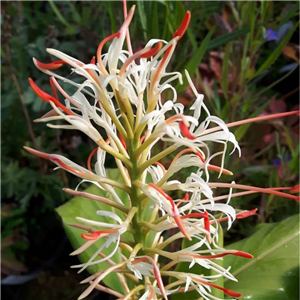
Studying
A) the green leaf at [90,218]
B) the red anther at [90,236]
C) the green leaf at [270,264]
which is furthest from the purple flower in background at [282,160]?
the red anther at [90,236]

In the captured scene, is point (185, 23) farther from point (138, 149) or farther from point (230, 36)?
point (230, 36)

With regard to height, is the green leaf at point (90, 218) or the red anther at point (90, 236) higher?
the red anther at point (90, 236)

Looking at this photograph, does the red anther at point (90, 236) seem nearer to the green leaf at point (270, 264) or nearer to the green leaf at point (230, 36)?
the green leaf at point (270, 264)

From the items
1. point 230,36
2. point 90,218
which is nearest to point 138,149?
point 90,218

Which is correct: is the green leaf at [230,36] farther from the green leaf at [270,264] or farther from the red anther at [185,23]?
the red anther at [185,23]

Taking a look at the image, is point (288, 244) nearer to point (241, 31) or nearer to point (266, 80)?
point (241, 31)

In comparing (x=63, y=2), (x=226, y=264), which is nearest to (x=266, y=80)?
(x=63, y=2)

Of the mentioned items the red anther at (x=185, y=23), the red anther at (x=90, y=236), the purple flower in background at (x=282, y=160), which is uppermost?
the red anther at (x=185, y=23)

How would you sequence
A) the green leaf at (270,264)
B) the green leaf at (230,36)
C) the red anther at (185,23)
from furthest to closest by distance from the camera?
the green leaf at (230,36), the green leaf at (270,264), the red anther at (185,23)

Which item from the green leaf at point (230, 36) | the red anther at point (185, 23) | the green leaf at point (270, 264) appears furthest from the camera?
the green leaf at point (230, 36)

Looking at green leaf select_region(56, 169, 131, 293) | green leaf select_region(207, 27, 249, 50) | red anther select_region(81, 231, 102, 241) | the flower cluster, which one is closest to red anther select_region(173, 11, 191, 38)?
the flower cluster

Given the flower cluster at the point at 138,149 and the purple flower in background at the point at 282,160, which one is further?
the purple flower in background at the point at 282,160
